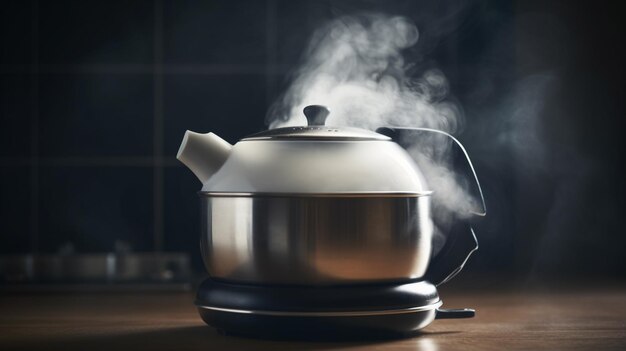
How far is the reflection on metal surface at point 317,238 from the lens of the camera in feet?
2.29

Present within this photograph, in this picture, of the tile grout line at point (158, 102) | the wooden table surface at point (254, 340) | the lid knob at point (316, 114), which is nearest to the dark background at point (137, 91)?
the tile grout line at point (158, 102)

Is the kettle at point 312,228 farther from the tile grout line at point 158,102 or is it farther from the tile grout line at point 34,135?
the tile grout line at point 34,135

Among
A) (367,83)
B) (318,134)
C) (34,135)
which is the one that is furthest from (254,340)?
(34,135)

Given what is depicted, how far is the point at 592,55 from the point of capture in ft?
6.23

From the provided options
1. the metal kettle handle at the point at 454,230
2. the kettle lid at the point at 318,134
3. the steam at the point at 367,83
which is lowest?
the metal kettle handle at the point at 454,230

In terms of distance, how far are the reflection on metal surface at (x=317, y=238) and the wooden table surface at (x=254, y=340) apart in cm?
6

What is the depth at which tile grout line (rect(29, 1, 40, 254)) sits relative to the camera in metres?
2.22

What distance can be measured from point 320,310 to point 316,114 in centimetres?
20

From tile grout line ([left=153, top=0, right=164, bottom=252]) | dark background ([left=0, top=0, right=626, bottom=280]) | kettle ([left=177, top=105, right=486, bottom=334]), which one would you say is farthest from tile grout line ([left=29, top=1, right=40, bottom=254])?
kettle ([left=177, top=105, right=486, bottom=334])

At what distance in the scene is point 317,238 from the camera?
2.28ft

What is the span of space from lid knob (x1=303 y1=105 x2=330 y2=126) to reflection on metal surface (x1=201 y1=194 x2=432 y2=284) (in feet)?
0.42

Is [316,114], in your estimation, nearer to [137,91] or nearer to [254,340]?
[254,340]

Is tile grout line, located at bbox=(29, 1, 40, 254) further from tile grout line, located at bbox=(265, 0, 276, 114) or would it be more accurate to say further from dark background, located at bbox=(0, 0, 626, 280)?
tile grout line, located at bbox=(265, 0, 276, 114)

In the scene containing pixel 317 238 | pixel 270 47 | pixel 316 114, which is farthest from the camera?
pixel 270 47
